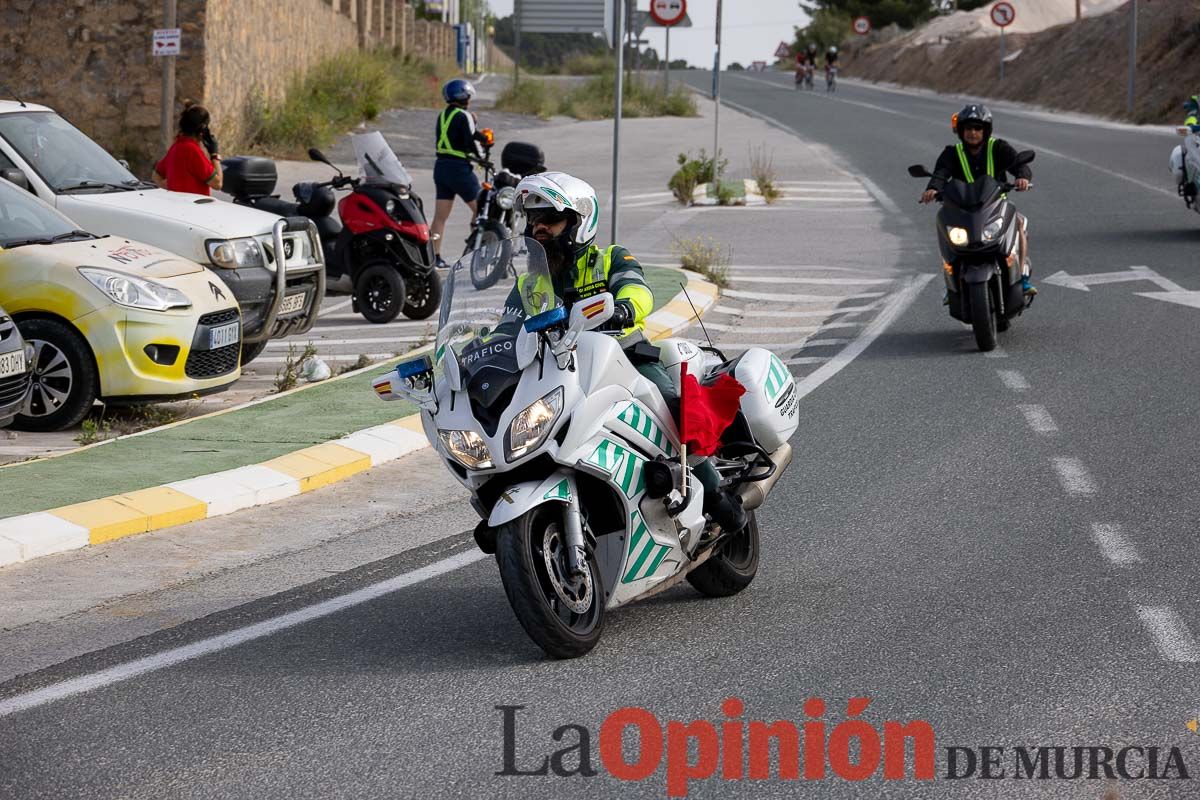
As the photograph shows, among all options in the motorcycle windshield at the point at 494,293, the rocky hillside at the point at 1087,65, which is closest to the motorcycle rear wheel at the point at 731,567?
the motorcycle windshield at the point at 494,293

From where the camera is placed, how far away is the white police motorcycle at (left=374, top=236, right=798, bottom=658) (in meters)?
5.80

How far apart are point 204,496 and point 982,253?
6709 mm

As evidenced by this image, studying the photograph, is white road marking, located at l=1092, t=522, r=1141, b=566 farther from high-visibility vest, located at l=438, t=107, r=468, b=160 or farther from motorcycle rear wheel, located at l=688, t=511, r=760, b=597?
high-visibility vest, located at l=438, t=107, r=468, b=160

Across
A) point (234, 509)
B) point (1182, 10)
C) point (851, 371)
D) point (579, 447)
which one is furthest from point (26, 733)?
point (1182, 10)

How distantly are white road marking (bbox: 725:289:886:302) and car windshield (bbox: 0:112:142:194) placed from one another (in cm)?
622

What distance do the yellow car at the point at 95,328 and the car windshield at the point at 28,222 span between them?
2cm

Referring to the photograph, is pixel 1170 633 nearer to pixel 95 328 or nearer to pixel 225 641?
pixel 225 641

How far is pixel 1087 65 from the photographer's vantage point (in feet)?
191

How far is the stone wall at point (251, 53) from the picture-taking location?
89.7ft

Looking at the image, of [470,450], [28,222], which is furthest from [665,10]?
[470,450]

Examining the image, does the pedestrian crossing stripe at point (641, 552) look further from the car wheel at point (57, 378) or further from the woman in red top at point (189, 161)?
the woman in red top at point (189, 161)

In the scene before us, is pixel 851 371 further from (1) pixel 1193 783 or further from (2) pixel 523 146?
(1) pixel 1193 783

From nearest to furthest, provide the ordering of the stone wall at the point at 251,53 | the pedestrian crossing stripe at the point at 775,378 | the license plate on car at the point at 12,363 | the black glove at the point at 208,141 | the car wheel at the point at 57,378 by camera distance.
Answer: the pedestrian crossing stripe at the point at 775,378 → the license plate on car at the point at 12,363 → the car wheel at the point at 57,378 → the black glove at the point at 208,141 → the stone wall at the point at 251,53

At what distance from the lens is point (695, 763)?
16.5 feet
